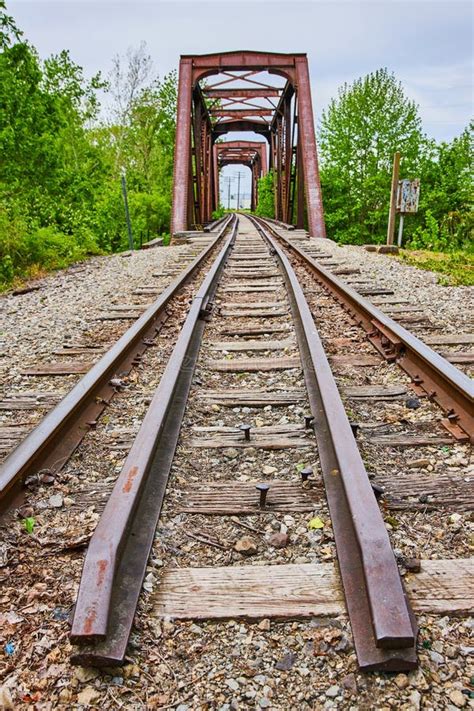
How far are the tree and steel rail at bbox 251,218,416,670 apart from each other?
23.6 meters

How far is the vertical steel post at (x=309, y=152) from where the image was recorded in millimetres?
13039

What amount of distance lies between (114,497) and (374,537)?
856mm

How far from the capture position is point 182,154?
46.3ft

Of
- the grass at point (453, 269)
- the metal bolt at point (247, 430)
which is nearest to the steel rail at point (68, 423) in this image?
the metal bolt at point (247, 430)

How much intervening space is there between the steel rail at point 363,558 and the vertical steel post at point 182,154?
37.8ft

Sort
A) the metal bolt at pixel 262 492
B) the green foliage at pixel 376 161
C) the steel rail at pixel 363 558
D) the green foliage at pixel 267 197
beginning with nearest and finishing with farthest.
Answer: the steel rail at pixel 363 558
the metal bolt at pixel 262 492
the green foliage at pixel 376 161
the green foliage at pixel 267 197

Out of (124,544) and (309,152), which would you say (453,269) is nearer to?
(124,544)

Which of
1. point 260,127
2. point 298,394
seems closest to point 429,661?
point 298,394

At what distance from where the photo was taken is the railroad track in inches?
53.9

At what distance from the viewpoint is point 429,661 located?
4.11 ft

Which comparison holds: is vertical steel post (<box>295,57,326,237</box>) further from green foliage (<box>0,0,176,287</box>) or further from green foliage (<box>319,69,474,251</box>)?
green foliage (<box>319,69,474,251</box>)

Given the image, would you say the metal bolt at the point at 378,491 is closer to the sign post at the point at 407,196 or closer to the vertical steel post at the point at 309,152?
the sign post at the point at 407,196

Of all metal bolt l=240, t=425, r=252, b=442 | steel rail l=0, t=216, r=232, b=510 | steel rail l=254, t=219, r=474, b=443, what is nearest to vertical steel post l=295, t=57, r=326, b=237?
steel rail l=254, t=219, r=474, b=443

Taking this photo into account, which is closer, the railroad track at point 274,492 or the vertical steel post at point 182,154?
the railroad track at point 274,492
